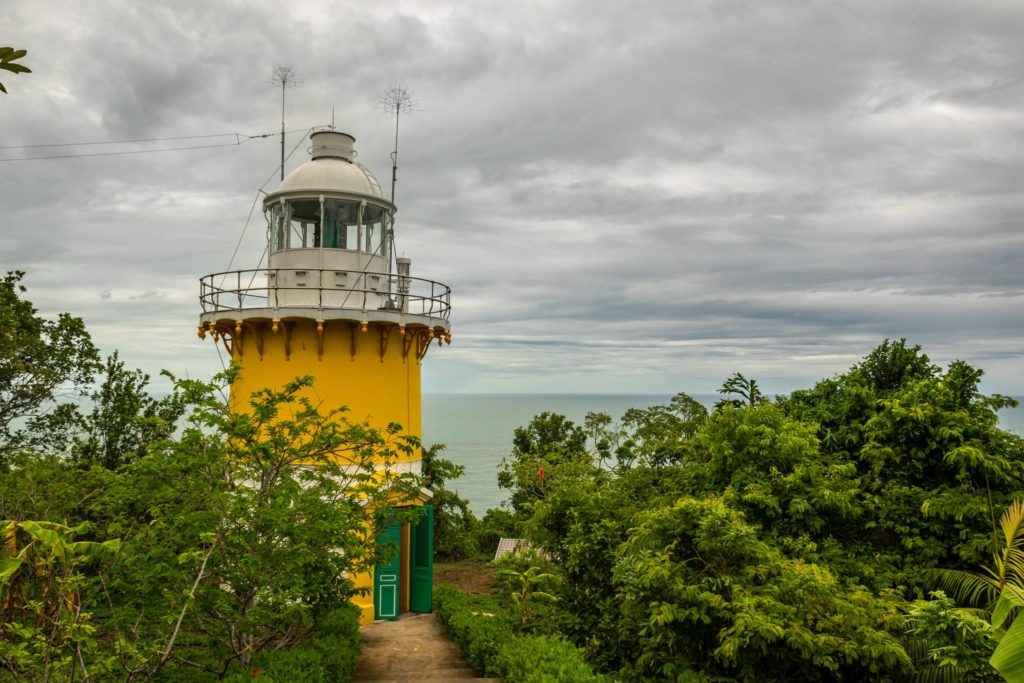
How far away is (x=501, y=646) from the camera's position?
41.4 feet

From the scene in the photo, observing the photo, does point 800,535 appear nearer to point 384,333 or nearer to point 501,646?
point 501,646

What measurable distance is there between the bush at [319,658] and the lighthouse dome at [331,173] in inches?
375

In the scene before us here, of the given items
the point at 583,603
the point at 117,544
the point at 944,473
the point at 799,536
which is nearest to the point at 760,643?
the point at 799,536

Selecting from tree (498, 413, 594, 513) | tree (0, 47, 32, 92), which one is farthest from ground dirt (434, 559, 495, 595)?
tree (0, 47, 32, 92)

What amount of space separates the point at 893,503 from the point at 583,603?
656cm

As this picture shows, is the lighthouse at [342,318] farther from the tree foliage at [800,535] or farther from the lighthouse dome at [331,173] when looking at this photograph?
the tree foliage at [800,535]

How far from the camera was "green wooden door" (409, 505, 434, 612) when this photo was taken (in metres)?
18.2

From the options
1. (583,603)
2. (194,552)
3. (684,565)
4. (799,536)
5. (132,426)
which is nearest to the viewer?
(194,552)

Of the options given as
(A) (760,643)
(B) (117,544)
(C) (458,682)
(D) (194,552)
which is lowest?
(C) (458,682)

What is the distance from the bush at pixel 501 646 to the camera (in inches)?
411

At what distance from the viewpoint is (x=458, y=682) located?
39.9 feet

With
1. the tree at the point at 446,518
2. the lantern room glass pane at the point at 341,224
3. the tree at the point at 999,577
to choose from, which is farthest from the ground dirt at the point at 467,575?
the tree at the point at 999,577

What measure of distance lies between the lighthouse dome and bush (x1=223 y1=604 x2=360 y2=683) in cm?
953

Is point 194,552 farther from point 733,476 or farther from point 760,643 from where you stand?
point 733,476
